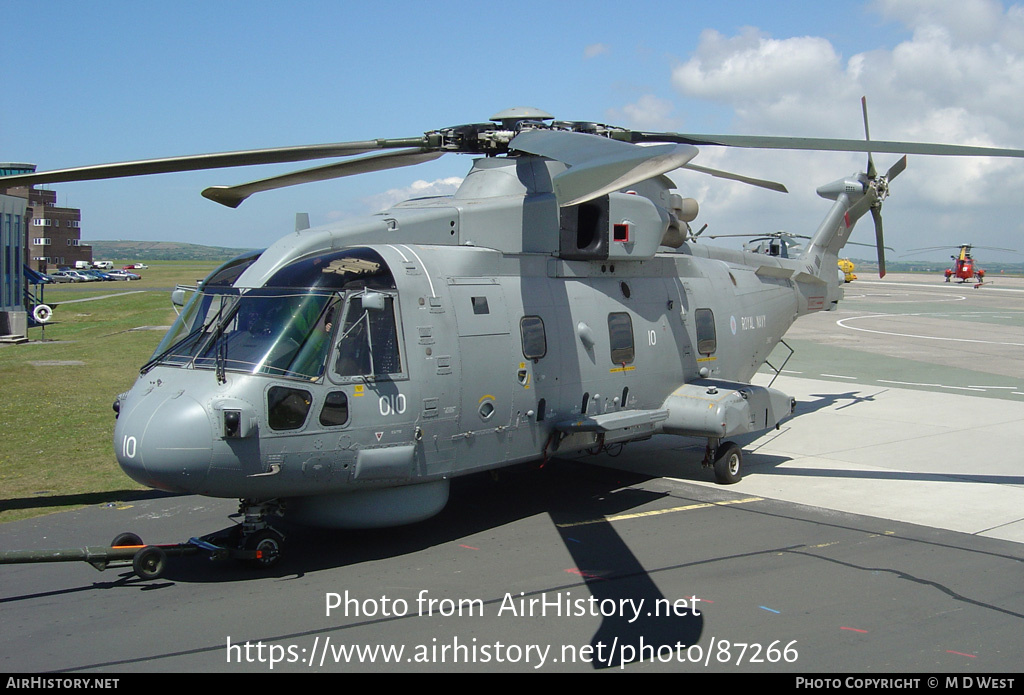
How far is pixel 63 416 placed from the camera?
587 inches

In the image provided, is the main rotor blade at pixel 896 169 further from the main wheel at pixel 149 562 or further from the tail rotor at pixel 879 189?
the main wheel at pixel 149 562

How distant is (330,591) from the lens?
6.98 m

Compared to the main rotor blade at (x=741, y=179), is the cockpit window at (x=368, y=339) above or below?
below

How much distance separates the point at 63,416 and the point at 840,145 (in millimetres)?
13267

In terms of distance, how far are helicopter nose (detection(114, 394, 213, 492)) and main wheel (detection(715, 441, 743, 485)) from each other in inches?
261

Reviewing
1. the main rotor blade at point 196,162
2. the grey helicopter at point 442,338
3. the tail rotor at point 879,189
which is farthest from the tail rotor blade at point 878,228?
the main rotor blade at point 196,162

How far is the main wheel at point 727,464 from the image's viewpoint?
10.9m

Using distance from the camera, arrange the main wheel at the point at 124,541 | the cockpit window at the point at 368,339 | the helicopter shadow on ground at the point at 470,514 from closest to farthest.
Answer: the main wheel at the point at 124,541
the cockpit window at the point at 368,339
the helicopter shadow on ground at the point at 470,514

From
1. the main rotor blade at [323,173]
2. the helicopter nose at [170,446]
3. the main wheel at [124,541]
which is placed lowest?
the main wheel at [124,541]

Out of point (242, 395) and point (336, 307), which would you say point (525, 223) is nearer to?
point (336, 307)

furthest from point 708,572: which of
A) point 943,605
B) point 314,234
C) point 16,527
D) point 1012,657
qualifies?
point 16,527

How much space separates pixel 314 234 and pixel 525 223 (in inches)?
94.9

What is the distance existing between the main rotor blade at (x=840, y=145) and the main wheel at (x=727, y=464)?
3851 mm

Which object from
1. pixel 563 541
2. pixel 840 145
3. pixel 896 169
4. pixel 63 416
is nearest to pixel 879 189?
pixel 896 169
